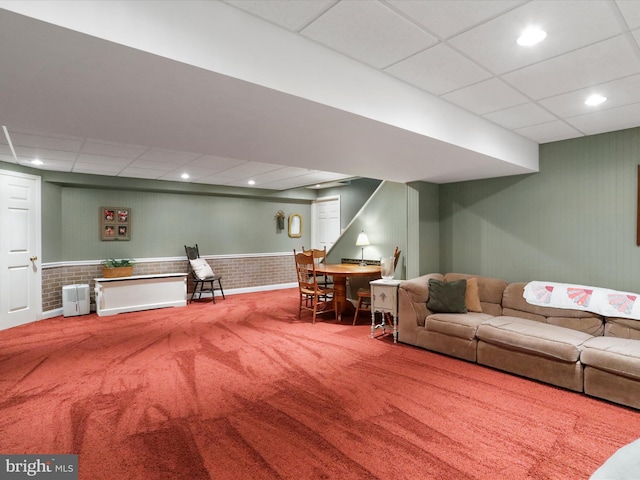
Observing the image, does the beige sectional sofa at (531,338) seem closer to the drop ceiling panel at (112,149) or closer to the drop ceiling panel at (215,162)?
the drop ceiling panel at (215,162)

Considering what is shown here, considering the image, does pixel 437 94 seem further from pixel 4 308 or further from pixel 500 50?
pixel 4 308

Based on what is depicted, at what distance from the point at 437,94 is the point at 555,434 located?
2.64 meters

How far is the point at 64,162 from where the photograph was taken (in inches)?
200

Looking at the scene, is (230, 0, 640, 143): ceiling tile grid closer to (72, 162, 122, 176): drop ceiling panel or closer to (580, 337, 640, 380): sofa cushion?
(580, 337, 640, 380): sofa cushion

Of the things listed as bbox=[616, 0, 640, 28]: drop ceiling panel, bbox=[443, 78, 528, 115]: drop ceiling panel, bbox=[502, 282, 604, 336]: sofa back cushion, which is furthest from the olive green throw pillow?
bbox=[616, 0, 640, 28]: drop ceiling panel

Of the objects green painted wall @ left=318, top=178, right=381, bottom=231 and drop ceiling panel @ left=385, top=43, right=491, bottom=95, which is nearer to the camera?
drop ceiling panel @ left=385, top=43, right=491, bottom=95

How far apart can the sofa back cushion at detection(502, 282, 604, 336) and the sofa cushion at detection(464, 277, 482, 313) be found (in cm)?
29

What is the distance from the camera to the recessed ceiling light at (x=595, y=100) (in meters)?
2.81

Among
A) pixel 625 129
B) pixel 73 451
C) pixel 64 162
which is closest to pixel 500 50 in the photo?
pixel 625 129

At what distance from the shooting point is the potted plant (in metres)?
6.14

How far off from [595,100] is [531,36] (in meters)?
1.41

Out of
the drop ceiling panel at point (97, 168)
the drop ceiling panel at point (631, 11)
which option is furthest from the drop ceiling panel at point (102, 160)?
the drop ceiling panel at point (631, 11)

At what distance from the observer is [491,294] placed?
14.0 ft

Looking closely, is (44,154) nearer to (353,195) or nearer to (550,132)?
(353,195)
